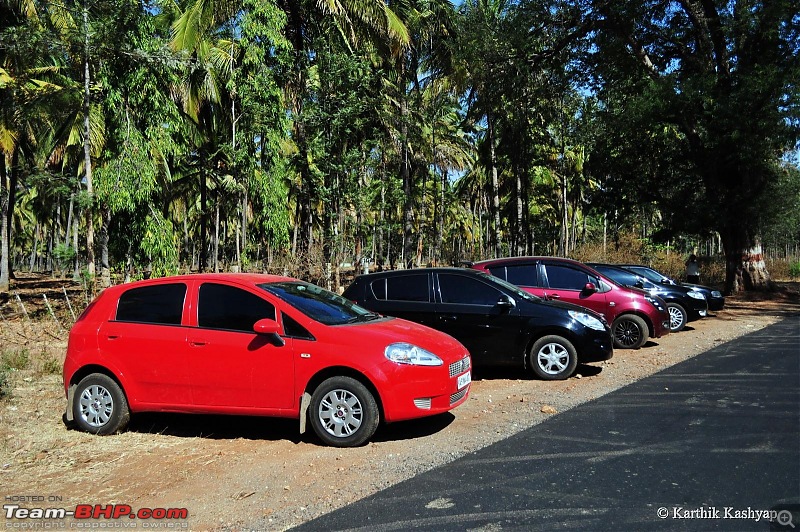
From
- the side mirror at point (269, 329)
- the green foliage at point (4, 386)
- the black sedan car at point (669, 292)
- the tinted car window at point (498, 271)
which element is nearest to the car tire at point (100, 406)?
the side mirror at point (269, 329)

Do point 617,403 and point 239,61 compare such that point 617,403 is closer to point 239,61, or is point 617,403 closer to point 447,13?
point 239,61

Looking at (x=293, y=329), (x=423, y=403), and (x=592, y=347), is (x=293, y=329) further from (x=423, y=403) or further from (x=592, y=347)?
(x=592, y=347)

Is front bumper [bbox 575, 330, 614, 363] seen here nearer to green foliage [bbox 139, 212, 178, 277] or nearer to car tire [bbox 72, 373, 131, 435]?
car tire [bbox 72, 373, 131, 435]

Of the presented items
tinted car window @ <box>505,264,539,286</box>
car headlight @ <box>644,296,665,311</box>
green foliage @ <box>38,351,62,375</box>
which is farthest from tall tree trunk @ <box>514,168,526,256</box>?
green foliage @ <box>38,351,62,375</box>

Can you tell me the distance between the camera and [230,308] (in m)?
6.23

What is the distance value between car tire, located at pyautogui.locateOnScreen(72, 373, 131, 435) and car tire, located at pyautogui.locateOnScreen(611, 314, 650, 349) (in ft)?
28.0

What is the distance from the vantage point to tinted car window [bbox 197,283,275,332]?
612cm

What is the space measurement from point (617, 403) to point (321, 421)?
362 cm

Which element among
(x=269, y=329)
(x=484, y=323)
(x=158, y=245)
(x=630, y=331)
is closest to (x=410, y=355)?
(x=269, y=329)

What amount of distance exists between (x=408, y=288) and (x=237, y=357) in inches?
148

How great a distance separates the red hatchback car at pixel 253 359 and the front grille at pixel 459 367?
0.07 ft

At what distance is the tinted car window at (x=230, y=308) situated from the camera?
6.12 m

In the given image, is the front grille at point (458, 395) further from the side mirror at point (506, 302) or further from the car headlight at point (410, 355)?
the side mirror at point (506, 302)

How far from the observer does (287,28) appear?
54.2 ft
